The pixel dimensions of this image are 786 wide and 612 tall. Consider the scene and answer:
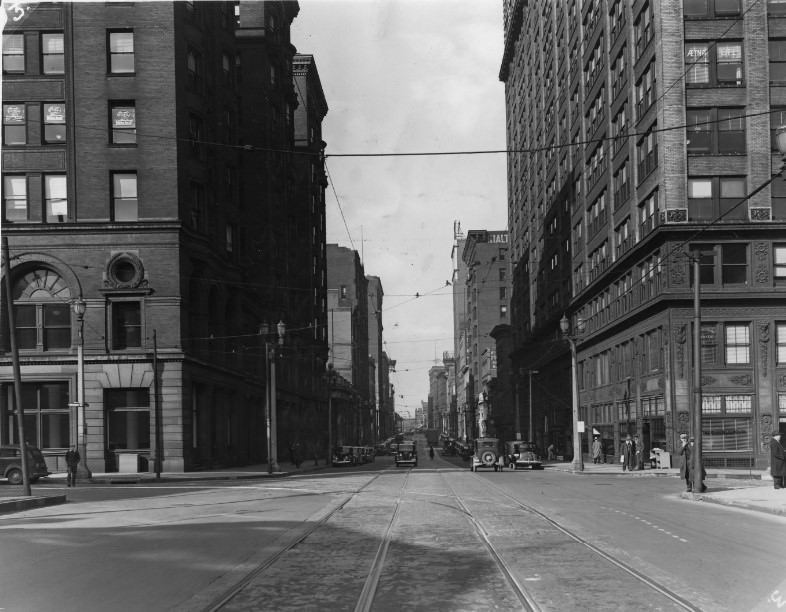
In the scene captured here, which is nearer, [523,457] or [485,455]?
[485,455]

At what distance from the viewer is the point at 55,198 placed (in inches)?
1837

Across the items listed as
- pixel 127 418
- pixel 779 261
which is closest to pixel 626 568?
pixel 127 418

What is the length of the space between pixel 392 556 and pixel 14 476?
3035cm

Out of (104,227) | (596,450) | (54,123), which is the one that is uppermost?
(54,123)

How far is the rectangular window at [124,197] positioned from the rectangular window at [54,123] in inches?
133

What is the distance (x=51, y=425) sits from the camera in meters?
46.5

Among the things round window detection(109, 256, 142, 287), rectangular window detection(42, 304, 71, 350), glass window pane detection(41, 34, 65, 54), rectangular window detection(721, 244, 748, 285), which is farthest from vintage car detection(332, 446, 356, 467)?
glass window pane detection(41, 34, 65, 54)

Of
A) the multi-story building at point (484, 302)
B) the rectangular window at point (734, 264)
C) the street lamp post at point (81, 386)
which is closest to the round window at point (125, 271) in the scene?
the street lamp post at point (81, 386)

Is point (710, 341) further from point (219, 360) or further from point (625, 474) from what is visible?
point (219, 360)

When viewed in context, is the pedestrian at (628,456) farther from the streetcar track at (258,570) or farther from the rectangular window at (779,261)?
the streetcar track at (258,570)

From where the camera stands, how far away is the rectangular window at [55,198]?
152 feet

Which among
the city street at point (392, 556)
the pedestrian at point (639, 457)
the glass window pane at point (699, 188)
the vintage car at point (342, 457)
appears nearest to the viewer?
the city street at point (392, 556)

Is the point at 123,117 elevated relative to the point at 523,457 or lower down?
elevated

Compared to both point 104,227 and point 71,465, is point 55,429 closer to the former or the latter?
point 104,227
